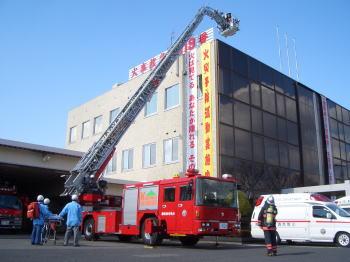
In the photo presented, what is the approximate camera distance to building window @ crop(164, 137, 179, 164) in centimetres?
2845

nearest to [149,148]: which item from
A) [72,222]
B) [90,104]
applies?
[90,104]

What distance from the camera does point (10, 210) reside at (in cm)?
2255

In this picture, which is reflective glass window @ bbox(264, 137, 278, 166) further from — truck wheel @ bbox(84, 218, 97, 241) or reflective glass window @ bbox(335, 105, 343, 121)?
truck wheel @ bbox(84, 218, 97, 241)

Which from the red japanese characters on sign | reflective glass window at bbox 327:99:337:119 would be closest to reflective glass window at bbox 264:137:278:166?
the red japanese characters on sign

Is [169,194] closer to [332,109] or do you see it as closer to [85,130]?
[85,130]

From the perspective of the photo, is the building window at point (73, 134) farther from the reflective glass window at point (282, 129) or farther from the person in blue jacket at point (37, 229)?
the person in blue jacket at point (37, 229)

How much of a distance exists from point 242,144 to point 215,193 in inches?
536

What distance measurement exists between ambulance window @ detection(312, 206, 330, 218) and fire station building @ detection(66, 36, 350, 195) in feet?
27.2

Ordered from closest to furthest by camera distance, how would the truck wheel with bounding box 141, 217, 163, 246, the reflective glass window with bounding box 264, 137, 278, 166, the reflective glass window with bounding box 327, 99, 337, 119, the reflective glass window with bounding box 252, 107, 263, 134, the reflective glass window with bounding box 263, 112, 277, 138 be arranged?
1. the truck wheel with bounding box 141, 217, 163, 246
2. the reflective glass window with bounding box 252, 107, 263, 134
3. the reflective glass window with bounding box 264, 137, 278, 166
4. the reflective glass window with bounding box 263, 112, 277, 138
5. the reflective glass window with bounding box 327, 99, 337, 119

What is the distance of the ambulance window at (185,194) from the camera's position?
1433 cm

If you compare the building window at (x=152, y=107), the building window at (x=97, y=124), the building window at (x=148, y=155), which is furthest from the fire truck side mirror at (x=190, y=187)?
the building window at (x=97, y=124)

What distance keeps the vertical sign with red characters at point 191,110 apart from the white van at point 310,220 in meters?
8.30

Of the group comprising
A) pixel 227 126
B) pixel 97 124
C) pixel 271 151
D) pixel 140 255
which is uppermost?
pixel 97 124

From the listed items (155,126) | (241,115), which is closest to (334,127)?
(241,115)
